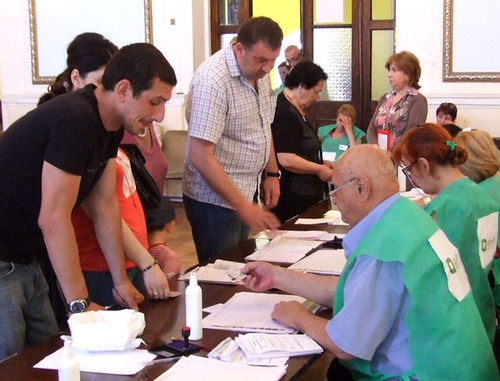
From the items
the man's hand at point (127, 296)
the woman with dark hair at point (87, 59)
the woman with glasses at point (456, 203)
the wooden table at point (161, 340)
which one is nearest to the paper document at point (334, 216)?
the woman with glasses at point (456, 203)

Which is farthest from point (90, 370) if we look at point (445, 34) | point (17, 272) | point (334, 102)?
point (334, 102)

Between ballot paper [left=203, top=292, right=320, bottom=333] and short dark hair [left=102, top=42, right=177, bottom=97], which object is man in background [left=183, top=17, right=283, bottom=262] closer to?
ballot paper [left=203, top=292, right=320, bottom=333]

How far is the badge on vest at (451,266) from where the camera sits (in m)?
1.94

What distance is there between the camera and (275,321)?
217 cm

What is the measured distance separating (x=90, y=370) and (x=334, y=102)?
636 centimetres

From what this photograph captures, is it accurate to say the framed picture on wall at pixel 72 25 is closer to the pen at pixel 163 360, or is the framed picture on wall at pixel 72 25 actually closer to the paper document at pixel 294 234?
the paper document at pixel 294 234

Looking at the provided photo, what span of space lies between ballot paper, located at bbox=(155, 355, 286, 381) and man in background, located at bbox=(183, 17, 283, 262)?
1.31 meters

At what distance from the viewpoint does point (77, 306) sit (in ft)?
7.02

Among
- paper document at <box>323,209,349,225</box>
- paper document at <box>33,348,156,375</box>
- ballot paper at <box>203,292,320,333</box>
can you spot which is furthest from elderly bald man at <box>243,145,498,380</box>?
paper document at <box>323,209,349,225</box>

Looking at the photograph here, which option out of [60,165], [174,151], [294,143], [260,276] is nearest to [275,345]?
[260,276]

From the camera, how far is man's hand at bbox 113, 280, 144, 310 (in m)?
2.35

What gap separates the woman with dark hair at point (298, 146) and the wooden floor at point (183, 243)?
1.47 m

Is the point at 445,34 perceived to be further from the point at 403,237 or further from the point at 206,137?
the point at 403,237

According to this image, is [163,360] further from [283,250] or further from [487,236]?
[487,236]
